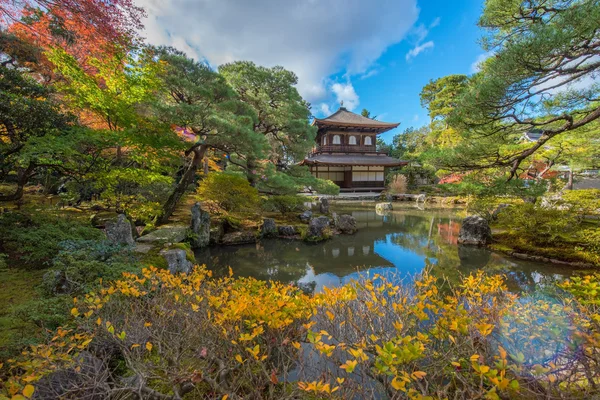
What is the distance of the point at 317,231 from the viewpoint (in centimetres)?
771

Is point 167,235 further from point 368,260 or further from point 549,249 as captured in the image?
point 549,249

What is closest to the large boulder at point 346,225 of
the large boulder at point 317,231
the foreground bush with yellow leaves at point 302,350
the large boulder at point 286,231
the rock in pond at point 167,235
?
the large boulder at point 317,231

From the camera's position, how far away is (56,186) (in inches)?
357

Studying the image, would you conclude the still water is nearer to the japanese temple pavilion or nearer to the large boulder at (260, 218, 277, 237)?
the large boulder at (260, 218, 277, 237)

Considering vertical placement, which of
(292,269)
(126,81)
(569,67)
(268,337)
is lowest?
(292,269)

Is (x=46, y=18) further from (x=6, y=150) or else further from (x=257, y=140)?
(x=257, y=140)

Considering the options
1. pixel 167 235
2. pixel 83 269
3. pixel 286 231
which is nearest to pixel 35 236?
pixel 83 269

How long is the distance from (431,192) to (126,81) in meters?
19.8

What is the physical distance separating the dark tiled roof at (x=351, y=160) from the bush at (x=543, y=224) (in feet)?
43.3

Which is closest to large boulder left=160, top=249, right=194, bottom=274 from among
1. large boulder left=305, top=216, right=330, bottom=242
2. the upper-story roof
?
large boulder left=305, top=216, right=330, bottom=242

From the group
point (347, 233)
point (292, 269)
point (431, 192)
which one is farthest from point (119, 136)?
point (431, 192)

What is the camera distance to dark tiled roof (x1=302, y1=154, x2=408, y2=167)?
60.8 feet

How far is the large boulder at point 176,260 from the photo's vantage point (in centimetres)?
398

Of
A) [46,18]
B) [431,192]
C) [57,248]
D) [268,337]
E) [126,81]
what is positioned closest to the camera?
[268,337]
